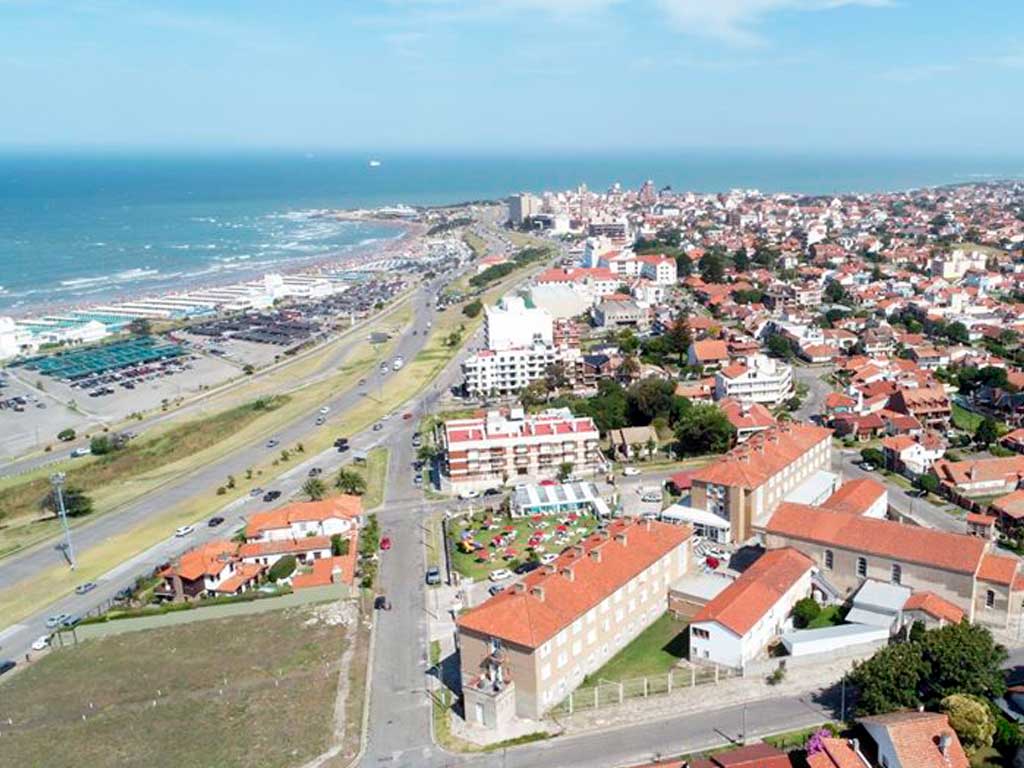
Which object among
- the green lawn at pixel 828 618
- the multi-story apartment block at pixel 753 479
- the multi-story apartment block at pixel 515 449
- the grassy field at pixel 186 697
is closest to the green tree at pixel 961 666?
the green lawn at pixel 828 618

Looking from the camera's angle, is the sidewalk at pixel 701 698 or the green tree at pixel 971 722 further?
the sidewalk at pixel 701 698

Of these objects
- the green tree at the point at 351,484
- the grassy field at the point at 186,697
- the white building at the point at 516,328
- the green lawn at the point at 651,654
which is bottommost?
the grassy field at the point at 186,697

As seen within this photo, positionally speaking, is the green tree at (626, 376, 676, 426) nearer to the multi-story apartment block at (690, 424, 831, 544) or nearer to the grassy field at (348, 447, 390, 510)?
the multi-story apartment block at (690, 424, 831, 544)

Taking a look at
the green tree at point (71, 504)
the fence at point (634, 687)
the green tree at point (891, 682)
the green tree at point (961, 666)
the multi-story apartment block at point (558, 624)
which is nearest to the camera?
the green tree at point (891, 682)

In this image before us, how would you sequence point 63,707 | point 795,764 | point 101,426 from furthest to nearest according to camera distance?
point 101,426, point 63,707, point 795,764

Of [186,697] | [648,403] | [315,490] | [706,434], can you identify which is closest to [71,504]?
[315,490]

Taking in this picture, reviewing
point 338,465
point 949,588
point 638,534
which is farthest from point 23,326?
point 949,588

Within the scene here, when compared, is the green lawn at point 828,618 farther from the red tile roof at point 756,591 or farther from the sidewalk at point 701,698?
the sidewalk at point 701,698

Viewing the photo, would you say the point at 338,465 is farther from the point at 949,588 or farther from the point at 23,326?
the point at 23,326
